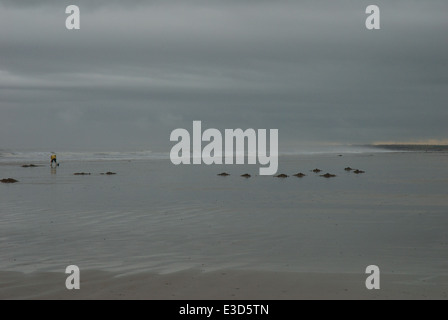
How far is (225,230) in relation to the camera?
1580cm

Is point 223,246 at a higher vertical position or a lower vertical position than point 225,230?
lower

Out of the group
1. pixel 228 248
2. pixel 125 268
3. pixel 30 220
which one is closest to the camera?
pixel 125 268

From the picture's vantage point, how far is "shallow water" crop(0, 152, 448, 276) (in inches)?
453

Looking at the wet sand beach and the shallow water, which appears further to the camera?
the shallow water

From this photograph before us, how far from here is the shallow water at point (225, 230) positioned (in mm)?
11516

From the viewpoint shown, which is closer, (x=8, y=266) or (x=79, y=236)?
(x=8, y=266)

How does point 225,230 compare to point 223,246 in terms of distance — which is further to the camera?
point 225,230

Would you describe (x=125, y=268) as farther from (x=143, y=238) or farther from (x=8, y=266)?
(x=143, y=238)

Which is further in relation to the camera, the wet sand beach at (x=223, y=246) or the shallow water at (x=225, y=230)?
the shallow water at (x=225, y=230)

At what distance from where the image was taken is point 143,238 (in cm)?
1437
